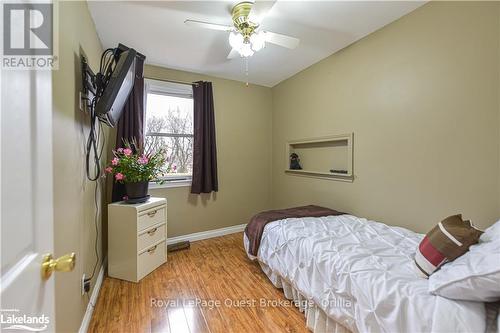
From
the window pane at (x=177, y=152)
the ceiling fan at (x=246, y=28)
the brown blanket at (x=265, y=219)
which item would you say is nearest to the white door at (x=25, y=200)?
the ceiling fan at (x=246, y=28)

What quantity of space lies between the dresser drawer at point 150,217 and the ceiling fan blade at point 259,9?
202cm

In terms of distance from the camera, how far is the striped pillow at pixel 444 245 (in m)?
1.17

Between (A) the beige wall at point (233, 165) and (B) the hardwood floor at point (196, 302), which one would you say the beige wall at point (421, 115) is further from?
(B) the hardwood floor at point (196, 302)

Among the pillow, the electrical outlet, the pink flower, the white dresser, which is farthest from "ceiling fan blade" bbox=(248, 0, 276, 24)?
the electrical outlet

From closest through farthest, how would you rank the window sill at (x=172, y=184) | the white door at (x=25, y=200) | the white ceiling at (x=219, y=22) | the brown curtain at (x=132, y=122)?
the white door at (x=25, y=200)
the white ceiling at (x=219, y=22)
the brown curtain at (x=132, y=122)
the window sill at (x=172, y=184)

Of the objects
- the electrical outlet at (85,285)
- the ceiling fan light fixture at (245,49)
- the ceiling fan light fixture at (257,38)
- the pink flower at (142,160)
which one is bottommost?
the electrical outlet at (85,285)

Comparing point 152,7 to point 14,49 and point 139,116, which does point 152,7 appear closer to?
point 139,116

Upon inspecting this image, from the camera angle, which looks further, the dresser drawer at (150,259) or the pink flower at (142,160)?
the pink flower at (142,160)

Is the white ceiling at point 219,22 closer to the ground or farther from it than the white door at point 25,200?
farther from it

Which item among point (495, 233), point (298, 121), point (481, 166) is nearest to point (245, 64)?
point (298, 121)

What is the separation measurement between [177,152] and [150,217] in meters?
1.19

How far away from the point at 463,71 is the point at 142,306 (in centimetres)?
311

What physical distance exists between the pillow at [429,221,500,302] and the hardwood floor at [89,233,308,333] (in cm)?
98

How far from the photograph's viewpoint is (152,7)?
1.87 m
